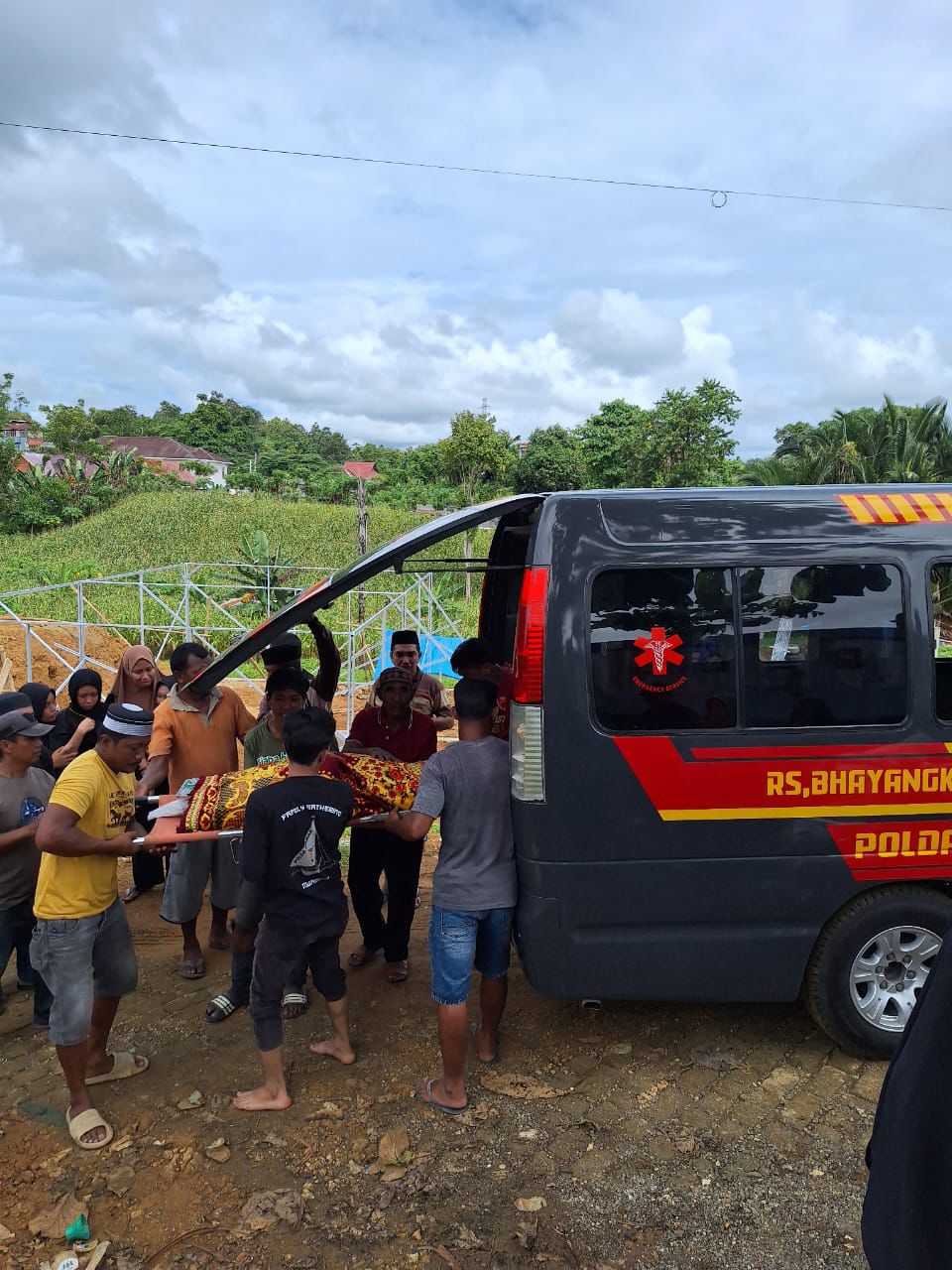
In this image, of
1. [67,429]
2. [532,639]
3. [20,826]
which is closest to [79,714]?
[20,826]

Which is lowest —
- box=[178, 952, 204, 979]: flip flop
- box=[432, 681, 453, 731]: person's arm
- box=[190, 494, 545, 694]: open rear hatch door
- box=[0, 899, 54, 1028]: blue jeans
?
box=[178, 952, 204, 979]: flip flop

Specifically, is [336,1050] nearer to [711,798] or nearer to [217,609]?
[711,798]

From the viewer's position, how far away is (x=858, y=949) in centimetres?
352

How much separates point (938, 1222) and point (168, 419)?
8692 centimetres

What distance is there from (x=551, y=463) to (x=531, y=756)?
35.0 meters

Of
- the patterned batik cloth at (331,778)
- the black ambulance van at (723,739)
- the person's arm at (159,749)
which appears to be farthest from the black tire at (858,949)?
the person's arm at (159,749)

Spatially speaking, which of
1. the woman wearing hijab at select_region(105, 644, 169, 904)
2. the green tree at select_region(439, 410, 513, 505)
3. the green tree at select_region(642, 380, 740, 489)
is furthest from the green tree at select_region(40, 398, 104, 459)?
the woman wearing hijab at select_region(105, 644, 169, 904)

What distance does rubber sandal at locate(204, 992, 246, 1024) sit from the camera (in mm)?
4117

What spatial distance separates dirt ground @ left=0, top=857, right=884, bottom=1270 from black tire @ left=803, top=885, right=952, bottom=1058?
0.20m

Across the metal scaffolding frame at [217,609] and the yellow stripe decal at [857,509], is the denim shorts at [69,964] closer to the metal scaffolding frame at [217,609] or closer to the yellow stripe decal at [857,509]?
the yellow stripe decal at [857,509]

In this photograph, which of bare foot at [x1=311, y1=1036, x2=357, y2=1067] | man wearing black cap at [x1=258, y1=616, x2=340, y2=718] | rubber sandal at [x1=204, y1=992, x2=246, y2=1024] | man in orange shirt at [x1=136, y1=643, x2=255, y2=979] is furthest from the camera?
man wearing black cap at [x1=258, y1=616, x2=340, y2=718]

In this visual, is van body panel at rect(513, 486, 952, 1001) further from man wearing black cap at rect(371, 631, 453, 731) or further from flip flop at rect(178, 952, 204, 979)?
flip flop at rect(178, 952, 204, 979)

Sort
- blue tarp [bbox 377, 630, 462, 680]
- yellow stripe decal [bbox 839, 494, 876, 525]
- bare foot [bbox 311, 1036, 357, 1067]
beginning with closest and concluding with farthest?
1. yellow stripe decal [bbox 839, 494, 876, 525]
2. bare foot [bbox 311, 1036, 357, 1067]
3. blue tarp [bbox 377, 630, 462, 680]

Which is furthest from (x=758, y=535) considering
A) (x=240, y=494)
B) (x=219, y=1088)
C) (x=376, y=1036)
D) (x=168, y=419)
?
(x=168, y=419)
